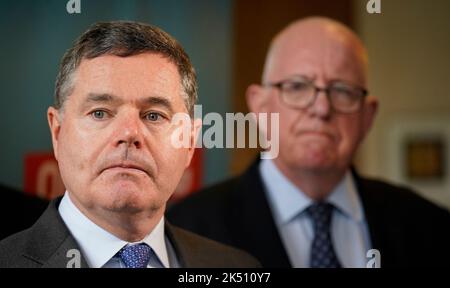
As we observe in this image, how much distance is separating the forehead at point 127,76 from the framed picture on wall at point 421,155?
1176mm

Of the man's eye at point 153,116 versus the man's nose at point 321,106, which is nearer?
the man's eye at point 153,116

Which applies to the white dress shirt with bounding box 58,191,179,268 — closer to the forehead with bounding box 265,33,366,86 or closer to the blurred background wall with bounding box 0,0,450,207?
the blurred background wall with bounding box 0,0,450,207

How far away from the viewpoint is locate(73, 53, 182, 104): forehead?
82cm

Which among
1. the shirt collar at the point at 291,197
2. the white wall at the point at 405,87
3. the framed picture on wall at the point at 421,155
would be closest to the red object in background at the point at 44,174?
the shirt collar at the point at 291,197

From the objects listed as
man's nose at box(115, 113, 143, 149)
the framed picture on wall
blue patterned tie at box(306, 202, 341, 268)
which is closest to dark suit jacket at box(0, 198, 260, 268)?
man's nose at box(115, 113, 143, 149)

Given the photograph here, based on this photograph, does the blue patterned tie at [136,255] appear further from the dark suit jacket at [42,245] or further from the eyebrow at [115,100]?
the eyebrow at [115,100]

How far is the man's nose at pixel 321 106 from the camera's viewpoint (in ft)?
3.33

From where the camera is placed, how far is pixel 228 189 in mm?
1062

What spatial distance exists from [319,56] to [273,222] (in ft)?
0.78

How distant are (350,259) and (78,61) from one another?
1.51ft

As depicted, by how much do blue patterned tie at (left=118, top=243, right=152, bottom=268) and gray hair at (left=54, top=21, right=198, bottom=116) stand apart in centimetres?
18

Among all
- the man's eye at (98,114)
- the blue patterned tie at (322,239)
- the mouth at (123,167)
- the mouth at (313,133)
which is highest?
the man's eye at (98,114)

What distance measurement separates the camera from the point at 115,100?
83 cm
